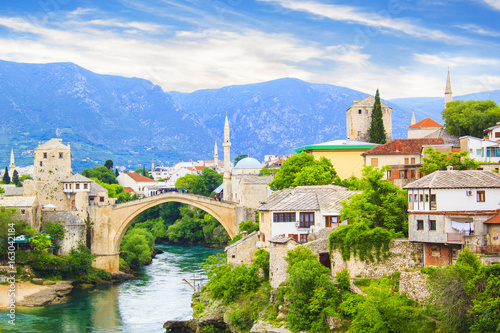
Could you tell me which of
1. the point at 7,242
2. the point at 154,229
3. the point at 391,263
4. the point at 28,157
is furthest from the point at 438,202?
the point at 28,157

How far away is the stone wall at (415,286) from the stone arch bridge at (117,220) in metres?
33.6

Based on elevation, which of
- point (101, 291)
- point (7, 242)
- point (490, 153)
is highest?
point (490, 153)

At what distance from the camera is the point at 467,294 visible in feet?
84.8

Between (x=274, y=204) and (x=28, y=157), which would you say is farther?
(x=28, y=157)

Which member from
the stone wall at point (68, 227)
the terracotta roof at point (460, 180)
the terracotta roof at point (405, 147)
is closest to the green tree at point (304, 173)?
the terracotta roof at point (405, 147)

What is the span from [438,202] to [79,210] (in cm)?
4126

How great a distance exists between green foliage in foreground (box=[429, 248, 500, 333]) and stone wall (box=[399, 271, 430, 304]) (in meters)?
1.95

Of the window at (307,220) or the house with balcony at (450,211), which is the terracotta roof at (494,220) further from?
the window at (307,220)

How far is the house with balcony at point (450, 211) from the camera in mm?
29188

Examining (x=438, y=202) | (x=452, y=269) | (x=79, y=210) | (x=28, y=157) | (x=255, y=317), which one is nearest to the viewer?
(x=452, y=269)

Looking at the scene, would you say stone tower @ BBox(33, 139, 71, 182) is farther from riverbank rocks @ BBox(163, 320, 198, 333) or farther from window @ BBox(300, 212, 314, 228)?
window @ BBox(300, 212, 314, 228)

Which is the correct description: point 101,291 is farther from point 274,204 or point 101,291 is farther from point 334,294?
point 334,294

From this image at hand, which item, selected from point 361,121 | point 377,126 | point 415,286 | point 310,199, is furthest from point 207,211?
point 415,286

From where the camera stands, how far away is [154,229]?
96.2 meters
